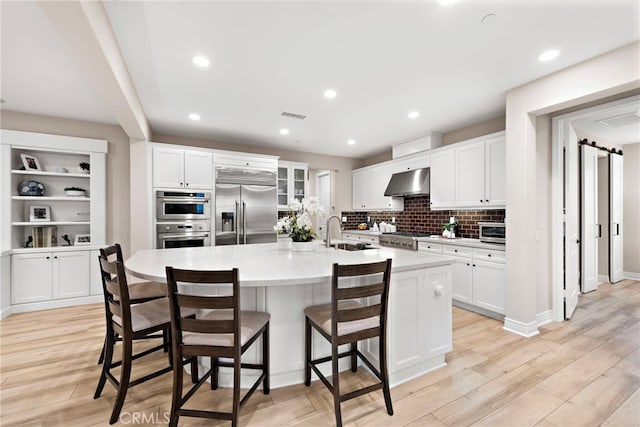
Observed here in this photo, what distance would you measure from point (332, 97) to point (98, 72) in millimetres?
2158

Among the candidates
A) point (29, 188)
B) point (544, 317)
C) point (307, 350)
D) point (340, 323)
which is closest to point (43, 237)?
point (29, 188)

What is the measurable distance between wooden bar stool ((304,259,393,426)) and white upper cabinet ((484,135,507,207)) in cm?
245

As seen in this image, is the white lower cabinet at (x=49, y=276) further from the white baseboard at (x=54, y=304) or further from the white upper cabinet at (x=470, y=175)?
the white upper cabinet at (x=470, y=175)

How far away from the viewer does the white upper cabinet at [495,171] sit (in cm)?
345

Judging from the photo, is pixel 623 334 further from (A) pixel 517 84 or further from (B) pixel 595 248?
(A) pixel 517 84

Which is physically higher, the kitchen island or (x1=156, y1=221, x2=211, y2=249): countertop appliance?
(x1=156, y1=221, x2=211, y2=249): countertop appliance

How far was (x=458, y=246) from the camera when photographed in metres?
3.71

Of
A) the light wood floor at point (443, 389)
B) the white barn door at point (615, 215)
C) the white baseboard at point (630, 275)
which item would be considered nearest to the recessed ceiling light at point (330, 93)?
the light wood floor at point (443, 389)

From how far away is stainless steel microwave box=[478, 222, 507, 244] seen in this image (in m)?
3.29

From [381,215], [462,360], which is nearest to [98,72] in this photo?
[462,360]

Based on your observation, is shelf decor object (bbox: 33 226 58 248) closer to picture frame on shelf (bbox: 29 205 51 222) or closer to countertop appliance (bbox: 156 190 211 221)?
picture frame on shelf (bbox: 29 205 51 222)

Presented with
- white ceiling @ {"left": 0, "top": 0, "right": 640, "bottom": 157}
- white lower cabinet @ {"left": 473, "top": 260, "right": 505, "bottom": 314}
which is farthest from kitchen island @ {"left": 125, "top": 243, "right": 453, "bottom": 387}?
white ceiling @ {"left": 0, "top": 0, "right": 640, "bottom": 157}

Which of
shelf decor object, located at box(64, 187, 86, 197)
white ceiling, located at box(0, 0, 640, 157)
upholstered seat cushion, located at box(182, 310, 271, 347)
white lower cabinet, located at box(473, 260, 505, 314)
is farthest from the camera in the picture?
shelf decor object, located at box(64, 187, 86, 197)

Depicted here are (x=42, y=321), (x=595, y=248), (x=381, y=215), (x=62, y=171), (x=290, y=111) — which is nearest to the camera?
(x=42, y=321)
